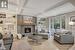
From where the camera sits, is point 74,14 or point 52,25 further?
point 52,25

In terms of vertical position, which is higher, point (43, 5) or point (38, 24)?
point (43, 5)

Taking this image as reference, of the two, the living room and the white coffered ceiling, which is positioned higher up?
the white coffered ceiling

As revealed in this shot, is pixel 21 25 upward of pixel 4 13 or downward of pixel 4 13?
downward

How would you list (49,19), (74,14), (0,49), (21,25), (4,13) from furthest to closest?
(49,19)
(21,25)
(4,13)
(74,14)
(0,49)

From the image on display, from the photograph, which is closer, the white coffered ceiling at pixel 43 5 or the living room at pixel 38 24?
the white coffered ceiling at pixel 43 5

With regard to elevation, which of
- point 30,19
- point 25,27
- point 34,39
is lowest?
point 34,39

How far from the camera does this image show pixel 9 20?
12.2 m

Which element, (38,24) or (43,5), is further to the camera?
(38,24)

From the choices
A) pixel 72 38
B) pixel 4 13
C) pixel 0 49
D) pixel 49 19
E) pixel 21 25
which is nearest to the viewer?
pixel 0 49

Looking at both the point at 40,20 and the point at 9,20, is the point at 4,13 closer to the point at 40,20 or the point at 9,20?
the point at 9,20

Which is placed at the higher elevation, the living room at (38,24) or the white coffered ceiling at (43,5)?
the white coffered ceiling at (43,5)

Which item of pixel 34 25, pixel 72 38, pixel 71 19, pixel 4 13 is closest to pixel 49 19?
pixel 34 25

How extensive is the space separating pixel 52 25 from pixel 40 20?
209 centimetres

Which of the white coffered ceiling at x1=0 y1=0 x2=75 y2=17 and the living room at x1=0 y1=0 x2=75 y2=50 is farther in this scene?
the living room at x1=0 y1=0 x2=75 y2=50
